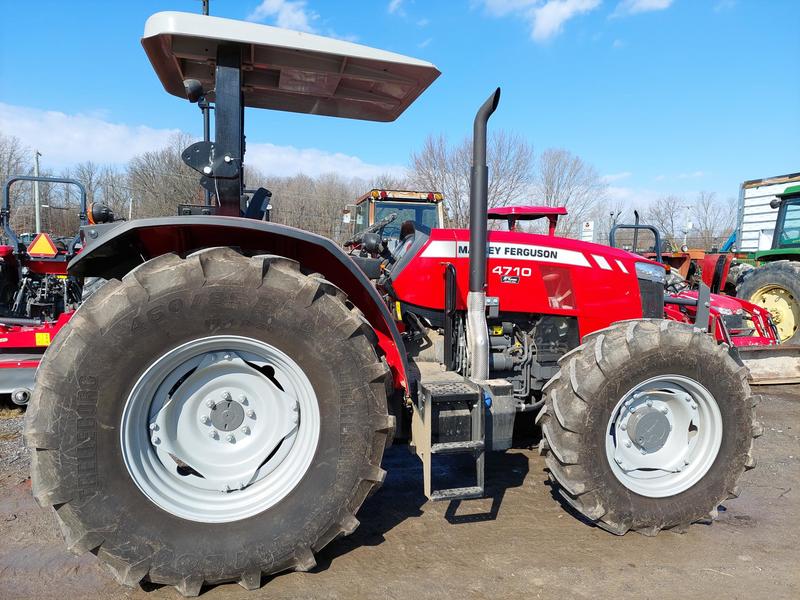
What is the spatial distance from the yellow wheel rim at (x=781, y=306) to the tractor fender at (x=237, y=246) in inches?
294

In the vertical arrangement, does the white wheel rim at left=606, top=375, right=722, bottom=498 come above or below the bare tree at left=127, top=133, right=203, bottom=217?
below

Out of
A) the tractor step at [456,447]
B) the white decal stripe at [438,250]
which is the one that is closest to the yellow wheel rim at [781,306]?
the white decal stripe at [438,250]

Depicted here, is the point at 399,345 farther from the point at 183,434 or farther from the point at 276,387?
the point at 183,434

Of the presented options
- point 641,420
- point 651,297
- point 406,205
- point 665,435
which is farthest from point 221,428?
point 406,205

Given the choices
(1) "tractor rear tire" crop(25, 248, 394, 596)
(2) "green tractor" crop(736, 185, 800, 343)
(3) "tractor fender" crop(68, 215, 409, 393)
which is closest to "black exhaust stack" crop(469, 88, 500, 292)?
(3) "tractor fender" crop(68, 215, 409, 393)

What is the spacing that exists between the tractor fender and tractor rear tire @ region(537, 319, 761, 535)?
2.77ft

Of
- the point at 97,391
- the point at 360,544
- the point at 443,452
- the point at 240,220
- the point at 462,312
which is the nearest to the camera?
the point at 97,391

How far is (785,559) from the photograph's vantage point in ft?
8.72

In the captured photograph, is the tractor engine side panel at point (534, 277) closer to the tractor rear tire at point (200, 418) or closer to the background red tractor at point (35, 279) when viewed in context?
the tractor rear tire at point (200, 418)

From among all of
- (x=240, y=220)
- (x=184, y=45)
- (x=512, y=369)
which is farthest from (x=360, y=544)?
(x=184, y=45)

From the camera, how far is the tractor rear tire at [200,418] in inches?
80.8

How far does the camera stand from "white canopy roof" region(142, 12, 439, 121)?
237 centimetres

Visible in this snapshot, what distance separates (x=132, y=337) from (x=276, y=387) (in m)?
0.60

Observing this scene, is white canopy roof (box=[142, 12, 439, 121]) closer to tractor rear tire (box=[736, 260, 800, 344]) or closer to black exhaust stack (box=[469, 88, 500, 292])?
black exhaust stack (box=[469, 88, 500, 292])
